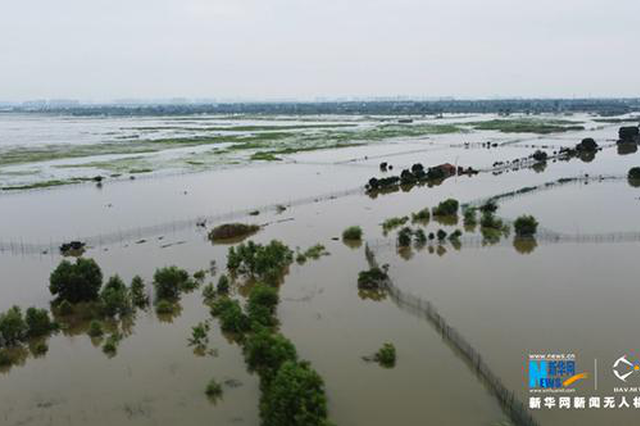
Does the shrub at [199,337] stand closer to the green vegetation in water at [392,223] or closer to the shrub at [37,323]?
the shrub at [37,323]

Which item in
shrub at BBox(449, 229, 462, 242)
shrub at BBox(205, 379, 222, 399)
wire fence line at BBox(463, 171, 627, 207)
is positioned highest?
wire fence line at BBox(463, 171, 627, 207)

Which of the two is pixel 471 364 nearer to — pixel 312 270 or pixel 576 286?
pixel 576 286

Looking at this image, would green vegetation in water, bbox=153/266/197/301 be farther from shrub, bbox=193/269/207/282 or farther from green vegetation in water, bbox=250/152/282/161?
green vegetation in water, bbox=250/152/282/161

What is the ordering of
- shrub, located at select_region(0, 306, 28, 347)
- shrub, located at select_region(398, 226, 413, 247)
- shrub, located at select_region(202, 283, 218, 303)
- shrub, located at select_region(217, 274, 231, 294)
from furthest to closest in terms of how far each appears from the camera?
shrub, located at select_region(398, 226, 413, 247) < shrub, located at select_region(217, 274, 231, 294) < shrub, located at select_region(202, 283, 218, 303) < shrub, located at select_region(0, 306, 28, 347)

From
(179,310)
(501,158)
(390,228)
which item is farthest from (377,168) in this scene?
(179,310)

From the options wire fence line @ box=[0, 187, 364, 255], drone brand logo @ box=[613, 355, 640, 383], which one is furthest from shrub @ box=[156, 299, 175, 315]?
drone brand logo @ box=[613, 355, 640, 383]

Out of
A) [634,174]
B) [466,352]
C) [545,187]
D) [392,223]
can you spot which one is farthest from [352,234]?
[634,174]
